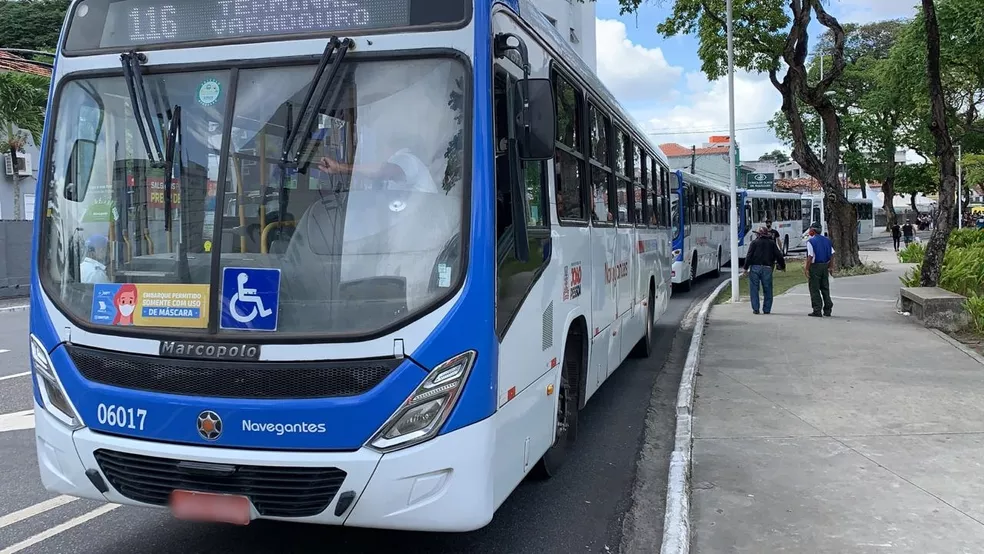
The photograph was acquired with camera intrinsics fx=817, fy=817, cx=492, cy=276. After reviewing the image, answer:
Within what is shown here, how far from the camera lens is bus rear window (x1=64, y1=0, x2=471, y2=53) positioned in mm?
3959

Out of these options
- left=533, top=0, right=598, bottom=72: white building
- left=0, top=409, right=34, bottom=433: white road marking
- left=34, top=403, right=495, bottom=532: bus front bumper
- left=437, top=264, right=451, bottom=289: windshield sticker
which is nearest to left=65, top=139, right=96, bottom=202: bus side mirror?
left=34, top=403, right=495, bottom=532: bus front bumper

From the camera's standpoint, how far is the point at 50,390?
4102 millimetres

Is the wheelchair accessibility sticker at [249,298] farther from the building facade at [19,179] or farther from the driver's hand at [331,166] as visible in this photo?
the building facade at [19,179]

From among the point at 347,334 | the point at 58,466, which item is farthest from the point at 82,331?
the point at 347,334

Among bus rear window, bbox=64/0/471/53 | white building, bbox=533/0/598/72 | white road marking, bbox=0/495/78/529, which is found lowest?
white road marking, bbox=0/495/78/529

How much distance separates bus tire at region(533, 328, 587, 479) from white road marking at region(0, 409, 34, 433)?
457cm

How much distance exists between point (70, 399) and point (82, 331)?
13.1 inches

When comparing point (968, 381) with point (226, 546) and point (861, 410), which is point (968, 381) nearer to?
point (861, 410)

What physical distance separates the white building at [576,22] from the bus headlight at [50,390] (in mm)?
38695

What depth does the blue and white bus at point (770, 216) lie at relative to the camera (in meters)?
30.5

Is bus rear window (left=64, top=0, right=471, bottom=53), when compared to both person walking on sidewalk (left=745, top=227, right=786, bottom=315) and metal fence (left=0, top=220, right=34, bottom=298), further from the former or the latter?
metal fence (left=0, top=220, right=34, bottom=298)

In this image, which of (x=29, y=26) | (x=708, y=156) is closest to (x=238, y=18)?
(x=29, y=26)

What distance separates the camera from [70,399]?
3.98 m

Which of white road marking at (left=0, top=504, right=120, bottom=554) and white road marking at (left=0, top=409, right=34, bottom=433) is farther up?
white road marking at (left=0, top=409, right=34, bottom=433)
